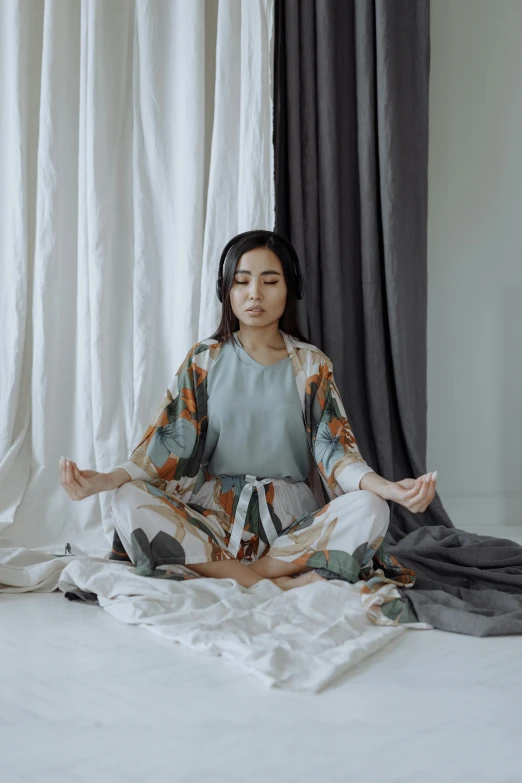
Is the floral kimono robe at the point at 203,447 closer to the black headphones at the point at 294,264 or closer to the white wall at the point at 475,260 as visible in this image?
Answer: the black headphones at the point at 294,264

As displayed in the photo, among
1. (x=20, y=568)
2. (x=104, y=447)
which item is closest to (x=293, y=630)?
(x=20, y=568)

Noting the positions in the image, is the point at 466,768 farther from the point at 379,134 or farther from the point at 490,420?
the point at 490,420

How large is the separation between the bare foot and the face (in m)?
0.63

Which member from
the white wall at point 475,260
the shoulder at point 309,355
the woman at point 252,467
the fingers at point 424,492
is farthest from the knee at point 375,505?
the white wall at point 475,260

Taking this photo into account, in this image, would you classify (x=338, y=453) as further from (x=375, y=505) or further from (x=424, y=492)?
(x=424, y=492)

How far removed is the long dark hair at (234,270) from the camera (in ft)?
6.90

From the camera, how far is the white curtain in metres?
2.36

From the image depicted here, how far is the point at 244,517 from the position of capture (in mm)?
1963

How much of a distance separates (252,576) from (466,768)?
898mm

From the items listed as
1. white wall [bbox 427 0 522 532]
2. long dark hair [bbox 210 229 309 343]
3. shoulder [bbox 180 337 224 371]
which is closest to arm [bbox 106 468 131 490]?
A: shoulder [bbox 180 337 224 371]

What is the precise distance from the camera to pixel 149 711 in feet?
3.85

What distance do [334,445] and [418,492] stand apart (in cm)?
39

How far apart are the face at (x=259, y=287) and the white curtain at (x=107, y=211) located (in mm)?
243

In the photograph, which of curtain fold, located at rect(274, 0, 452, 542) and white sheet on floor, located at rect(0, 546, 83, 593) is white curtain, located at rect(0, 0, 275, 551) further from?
white sheet on floor, located at rect(0, 546, 83, 593)
